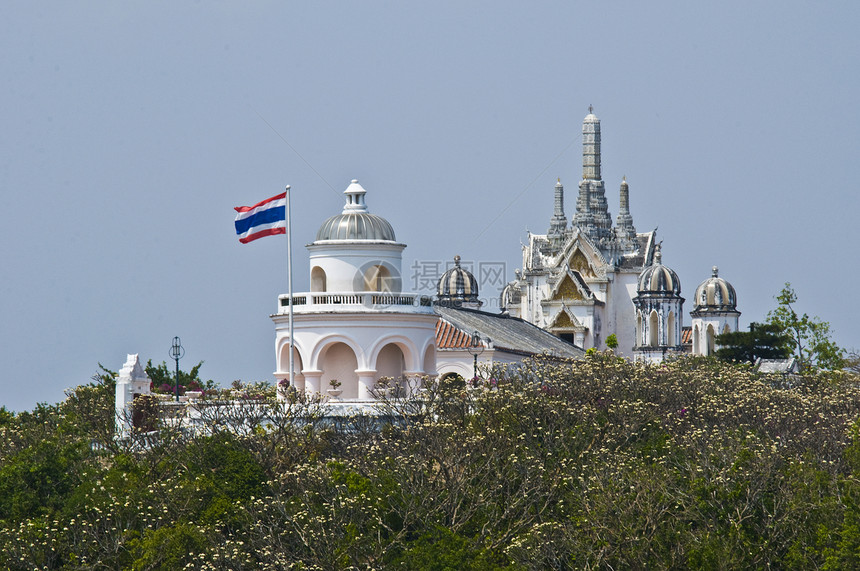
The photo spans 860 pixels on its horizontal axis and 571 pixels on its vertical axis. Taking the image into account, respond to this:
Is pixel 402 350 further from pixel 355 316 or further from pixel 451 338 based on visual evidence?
pixel 451 338

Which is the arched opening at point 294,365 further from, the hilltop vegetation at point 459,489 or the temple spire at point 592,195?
the temple spire at point 592,195

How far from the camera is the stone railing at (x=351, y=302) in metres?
52.1

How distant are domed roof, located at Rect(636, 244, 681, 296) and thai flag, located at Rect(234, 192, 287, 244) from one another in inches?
2002

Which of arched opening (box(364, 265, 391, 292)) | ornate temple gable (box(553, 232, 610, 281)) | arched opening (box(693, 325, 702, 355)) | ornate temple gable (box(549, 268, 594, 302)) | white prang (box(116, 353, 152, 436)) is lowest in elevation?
white prang (box(116, 353, 152, 436))

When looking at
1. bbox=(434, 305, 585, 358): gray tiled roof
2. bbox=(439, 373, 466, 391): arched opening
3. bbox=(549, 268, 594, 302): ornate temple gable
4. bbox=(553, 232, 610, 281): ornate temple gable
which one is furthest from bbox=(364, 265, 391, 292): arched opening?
bbox=(553, 232, 610, 281): ornate temple gable

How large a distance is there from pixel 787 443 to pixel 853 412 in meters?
7.14

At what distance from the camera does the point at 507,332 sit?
78.9m

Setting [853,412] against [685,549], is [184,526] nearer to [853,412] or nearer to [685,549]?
[685,549]

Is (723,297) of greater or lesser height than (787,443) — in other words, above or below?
above

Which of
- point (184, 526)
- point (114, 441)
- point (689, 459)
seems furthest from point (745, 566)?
point (114, 441)

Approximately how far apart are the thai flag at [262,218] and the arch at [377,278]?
3919mm

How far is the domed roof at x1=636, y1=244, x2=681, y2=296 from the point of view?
323 ft

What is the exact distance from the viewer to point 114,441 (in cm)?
4781

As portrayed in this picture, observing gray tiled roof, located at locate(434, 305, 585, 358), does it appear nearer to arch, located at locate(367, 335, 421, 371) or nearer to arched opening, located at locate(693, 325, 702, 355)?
arched opening, located at locate(693, 325, 702, 355)
